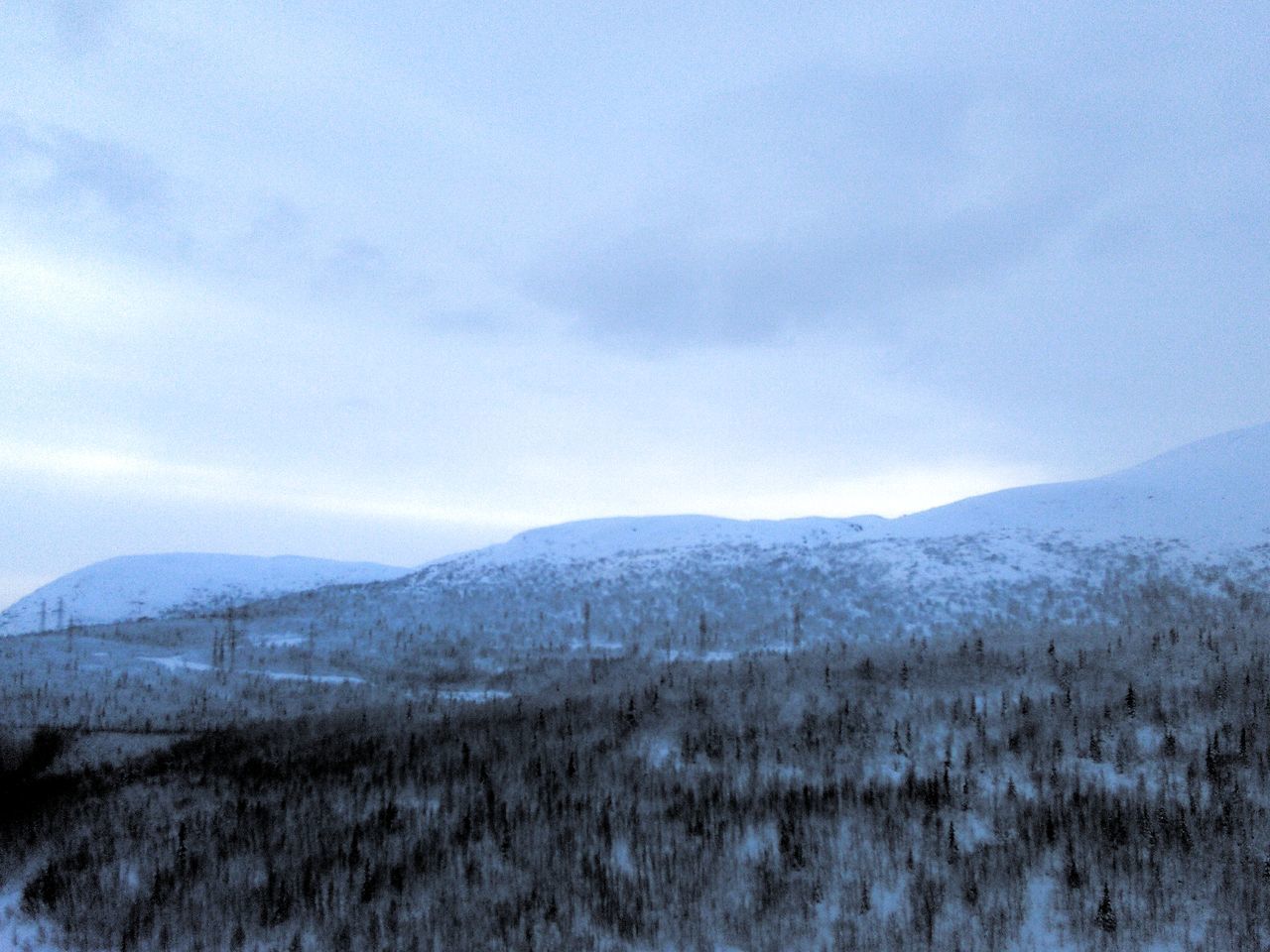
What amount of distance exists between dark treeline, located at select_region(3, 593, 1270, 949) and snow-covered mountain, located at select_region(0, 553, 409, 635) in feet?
185

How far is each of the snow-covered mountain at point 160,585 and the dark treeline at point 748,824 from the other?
5643 cm

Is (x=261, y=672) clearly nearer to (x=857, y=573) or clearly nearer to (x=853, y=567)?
(x=857, y=573)

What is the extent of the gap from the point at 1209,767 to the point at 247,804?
38.0ft

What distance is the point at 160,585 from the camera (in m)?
77.3

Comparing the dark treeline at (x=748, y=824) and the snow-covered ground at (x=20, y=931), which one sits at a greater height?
the dark treeline at (x=748, y=824)

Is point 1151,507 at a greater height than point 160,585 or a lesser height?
greater

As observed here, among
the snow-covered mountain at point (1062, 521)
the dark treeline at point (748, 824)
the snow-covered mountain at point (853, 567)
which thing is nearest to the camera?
the dark treeline at point (748, 824)

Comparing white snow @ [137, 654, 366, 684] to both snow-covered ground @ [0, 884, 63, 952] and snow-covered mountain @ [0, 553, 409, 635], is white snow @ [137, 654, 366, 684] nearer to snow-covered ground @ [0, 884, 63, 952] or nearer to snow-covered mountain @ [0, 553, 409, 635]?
snow-covered ground @ [0, 884, 63, 952]

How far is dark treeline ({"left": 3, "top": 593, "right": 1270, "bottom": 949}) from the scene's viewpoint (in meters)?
7.39

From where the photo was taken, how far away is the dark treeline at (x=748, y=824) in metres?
7.39

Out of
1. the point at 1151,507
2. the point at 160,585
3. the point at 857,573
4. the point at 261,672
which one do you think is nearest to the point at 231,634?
the point at 261,672

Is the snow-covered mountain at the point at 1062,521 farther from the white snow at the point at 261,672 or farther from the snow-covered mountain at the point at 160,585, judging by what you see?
the snow-covered mountain at the point at 160,585

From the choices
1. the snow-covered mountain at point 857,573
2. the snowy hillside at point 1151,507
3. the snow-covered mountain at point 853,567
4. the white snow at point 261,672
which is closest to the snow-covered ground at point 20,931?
the white snow at point 261,672

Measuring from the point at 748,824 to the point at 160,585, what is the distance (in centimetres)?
8155
